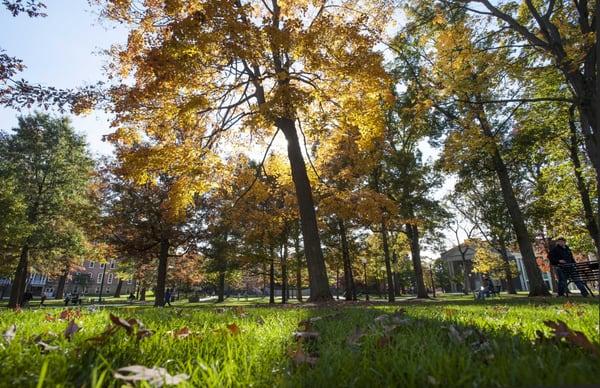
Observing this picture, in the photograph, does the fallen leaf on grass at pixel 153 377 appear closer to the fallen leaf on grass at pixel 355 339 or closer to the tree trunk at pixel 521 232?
the fallen leaf on grass at pixel 355 339

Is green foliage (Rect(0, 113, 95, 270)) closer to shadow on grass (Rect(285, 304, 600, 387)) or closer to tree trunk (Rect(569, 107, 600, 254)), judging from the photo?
shadow on grass (Rect(285, 304, 600, 387))

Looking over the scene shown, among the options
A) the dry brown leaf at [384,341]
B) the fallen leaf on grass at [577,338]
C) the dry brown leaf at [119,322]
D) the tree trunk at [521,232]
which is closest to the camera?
the fallen leaf on grass at [577,338]

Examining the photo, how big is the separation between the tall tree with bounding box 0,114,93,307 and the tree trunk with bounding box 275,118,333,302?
22301 mm

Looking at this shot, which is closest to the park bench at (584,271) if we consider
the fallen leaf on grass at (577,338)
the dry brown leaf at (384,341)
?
the fallen leaf on grass at (577,338)

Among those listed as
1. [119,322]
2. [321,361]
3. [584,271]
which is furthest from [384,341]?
[584,271]

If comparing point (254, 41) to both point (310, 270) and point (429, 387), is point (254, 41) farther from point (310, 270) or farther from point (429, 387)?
point (429, 387)

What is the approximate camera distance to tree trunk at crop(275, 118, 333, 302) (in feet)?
31.5

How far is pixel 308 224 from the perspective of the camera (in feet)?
33.6

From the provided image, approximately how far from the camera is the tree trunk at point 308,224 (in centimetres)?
962

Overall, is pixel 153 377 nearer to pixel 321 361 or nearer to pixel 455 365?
pixel 321 361

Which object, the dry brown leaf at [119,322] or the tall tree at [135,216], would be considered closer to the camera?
the dry brown leaf at [119,322]

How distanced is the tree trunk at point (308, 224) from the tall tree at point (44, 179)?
73.2ft

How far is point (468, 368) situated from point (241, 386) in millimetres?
798

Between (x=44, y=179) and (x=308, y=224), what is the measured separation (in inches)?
1164
